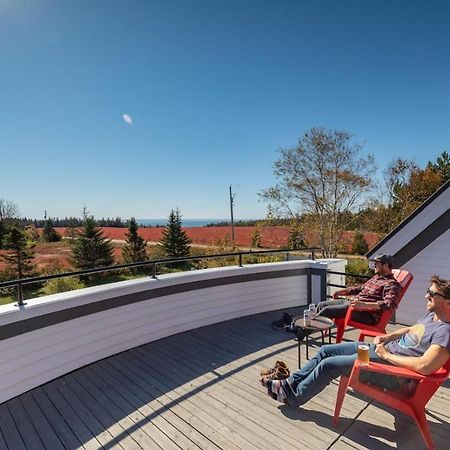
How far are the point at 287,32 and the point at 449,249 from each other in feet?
20.2

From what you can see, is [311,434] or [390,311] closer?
[311,434]

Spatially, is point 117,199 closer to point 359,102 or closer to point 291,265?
point 359,102

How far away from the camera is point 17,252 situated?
17453 millimetres

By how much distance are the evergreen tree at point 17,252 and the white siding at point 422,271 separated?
20.2m

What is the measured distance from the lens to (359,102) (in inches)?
434

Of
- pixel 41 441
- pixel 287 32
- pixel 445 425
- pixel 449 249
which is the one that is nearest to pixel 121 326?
pixel 41 441

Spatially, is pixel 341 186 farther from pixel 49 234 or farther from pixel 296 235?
pixel 49 234

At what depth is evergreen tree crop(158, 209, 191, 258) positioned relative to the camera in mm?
21641

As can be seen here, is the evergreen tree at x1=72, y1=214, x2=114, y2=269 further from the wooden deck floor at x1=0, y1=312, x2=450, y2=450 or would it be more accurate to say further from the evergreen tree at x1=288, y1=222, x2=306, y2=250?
the wooden deck floor at x1=0, y1=312, x2=450, y2=450

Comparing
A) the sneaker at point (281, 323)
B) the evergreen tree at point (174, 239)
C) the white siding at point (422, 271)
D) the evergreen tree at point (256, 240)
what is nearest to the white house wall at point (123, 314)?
the sneaker at point (281, 323)

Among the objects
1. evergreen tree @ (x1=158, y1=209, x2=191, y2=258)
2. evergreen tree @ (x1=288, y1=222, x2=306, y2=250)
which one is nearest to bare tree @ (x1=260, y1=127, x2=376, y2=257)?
evergreen tree @ (x1=288, y1=222, x2=306, y2=250)

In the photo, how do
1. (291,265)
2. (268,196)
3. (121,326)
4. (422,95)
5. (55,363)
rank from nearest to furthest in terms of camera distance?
(55,363), (121,326), (291,265), (422,95), (268,196)

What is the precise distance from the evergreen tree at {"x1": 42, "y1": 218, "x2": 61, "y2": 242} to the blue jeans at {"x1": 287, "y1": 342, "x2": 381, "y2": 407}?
3759cm

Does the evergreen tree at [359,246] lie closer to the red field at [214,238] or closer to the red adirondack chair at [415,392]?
the red field at [214,238]
